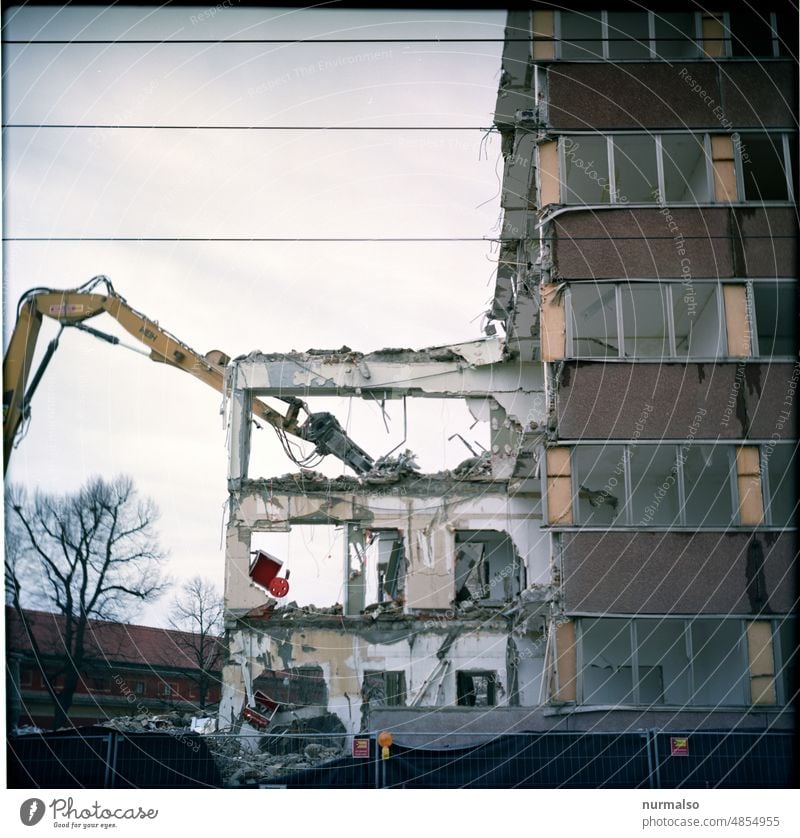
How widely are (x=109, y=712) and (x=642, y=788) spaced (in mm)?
14616

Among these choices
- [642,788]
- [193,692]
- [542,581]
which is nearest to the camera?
[642,788]

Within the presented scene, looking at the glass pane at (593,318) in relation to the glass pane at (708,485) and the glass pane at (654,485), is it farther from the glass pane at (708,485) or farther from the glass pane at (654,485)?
the glass pane at (708,485)

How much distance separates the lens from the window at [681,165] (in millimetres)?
16750

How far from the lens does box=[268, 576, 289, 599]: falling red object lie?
75.0ft

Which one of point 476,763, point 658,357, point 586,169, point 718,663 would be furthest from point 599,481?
point 476,763

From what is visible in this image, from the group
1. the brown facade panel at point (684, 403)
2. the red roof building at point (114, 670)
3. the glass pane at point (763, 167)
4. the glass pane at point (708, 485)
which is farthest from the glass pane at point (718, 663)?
the red roof building at point (114, 670)

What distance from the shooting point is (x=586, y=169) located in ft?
58.5

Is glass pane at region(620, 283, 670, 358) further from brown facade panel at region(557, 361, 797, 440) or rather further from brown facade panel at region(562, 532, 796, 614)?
brown facade panel at region(562, 532, 796, 614)

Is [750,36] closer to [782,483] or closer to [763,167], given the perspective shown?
[763,167]

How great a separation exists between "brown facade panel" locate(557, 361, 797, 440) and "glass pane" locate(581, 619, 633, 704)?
2.96 metres

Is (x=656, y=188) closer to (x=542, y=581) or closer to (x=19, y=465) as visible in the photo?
(x=542, y=581)
